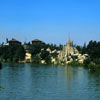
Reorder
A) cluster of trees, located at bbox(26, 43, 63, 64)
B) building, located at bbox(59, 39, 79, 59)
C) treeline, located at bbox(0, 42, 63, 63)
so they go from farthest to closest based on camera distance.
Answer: building, located at bbox(59, 39, 79, 59) < treeline, located at bbox(0, 42, 63, 63) < cluster of trees, located at bbox(26, 43, 63, 64)

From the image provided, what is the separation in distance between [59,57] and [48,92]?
84975 mm

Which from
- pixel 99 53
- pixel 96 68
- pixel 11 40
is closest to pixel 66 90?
pixel 96 68

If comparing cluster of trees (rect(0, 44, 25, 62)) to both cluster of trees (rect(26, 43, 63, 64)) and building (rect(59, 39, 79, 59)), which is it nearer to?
cluster of trees (rect(26, 43, 63, 64))

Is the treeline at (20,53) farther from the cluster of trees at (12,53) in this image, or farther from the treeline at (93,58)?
the treeline at (93,58)

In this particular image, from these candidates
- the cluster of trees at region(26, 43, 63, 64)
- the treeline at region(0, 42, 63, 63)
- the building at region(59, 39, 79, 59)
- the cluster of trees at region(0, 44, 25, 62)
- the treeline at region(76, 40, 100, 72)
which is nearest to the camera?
the treeline at region(76, 40, 100, 72)

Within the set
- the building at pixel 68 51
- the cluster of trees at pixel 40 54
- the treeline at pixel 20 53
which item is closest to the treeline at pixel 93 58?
the building at pixel 68 51

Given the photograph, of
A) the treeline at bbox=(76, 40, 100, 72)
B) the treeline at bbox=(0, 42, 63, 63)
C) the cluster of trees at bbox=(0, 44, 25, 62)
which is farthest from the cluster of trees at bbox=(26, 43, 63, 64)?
the treeline at bbox=(76, 40, 100, 72)

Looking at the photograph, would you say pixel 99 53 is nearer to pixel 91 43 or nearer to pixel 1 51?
pixel 91 43

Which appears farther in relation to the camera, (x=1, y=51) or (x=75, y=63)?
(x=1, y=51)

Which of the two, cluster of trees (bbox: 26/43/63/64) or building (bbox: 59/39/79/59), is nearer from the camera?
cluster of trees (bbox: 26/43/63/64)

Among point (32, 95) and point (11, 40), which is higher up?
point (11, 40)

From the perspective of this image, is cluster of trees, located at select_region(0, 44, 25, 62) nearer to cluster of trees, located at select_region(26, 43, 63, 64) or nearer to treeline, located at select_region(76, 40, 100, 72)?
cluster of trees, located at select_region(26, 43, 63, 64)

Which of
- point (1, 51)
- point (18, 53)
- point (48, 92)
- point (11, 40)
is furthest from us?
point (11, 40)

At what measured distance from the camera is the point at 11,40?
139875mm
